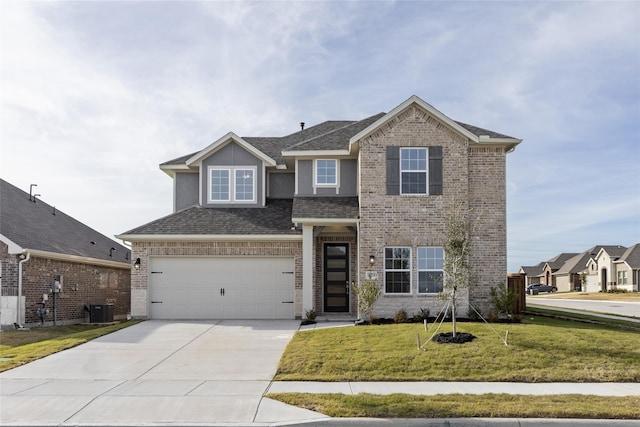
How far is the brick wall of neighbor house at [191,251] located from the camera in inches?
808

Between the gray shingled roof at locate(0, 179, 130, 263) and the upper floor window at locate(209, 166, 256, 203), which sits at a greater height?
the upper floor window at locate(209, 166, 256, 203)

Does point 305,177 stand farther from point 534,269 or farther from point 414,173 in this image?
point 534,269

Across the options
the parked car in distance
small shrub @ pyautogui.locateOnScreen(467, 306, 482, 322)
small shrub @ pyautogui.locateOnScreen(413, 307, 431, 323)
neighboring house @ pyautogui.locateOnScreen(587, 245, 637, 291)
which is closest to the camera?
small shrub @ pyautogui.locateOnScreen(413, 307, 431, 323)

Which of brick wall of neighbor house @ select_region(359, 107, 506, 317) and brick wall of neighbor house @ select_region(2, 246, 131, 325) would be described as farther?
brick wall of neighbor house @ select_region(2, 246, 131, 325)

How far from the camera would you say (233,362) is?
13578 millimetres

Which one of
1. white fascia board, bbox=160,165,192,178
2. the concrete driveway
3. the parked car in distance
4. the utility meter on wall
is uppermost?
white fascia board, bbox=160,165,192,178

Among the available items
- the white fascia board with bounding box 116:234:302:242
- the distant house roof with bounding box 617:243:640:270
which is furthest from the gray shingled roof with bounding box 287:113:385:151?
the distant house roof with bounding box 617:243:640:270

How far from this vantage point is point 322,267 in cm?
2102

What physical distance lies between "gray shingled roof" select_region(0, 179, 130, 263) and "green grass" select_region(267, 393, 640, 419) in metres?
14.5

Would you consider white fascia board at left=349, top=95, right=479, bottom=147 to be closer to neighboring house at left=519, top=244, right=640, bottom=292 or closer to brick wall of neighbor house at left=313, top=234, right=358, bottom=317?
brick wall of neighbor house at left=313, top=234, right=358, bottom=317

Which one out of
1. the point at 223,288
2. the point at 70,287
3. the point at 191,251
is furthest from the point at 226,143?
the point at 70,287

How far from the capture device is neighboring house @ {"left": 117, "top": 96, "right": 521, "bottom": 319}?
18969 millimetres

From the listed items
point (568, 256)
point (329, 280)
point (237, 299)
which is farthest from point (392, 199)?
point (568, 256)

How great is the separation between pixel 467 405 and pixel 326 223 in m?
10.6
